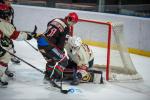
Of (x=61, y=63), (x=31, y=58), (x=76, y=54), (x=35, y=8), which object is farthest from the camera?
(x=35, y=8)

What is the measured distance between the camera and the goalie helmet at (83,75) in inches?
228

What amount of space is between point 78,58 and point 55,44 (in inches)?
21.9

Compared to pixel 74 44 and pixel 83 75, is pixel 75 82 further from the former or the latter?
pixel 74 44

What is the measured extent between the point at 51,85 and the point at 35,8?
4.64 m

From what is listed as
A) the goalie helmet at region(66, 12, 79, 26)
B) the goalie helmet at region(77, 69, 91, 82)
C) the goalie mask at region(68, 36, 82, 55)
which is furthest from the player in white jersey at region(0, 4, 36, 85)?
the goalie helmet at region(77, 69, 91, 82)

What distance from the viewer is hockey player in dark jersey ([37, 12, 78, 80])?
5.40m

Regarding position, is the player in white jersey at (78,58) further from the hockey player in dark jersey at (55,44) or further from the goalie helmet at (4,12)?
the goalie helmet at (4,12)

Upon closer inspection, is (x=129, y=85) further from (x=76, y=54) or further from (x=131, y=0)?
(x=131, y=0)

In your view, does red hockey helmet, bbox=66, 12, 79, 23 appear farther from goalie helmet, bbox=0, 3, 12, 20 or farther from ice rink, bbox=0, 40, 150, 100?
ice rink, bbox=0, 40, 150, 100

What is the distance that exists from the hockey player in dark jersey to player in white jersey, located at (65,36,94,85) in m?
0.33

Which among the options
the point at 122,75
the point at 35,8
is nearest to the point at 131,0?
the point at 35,8

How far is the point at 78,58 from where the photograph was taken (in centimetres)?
595

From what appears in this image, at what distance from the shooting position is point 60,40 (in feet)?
18.1

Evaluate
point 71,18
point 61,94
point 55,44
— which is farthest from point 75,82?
point 71,18
